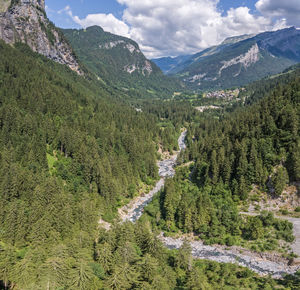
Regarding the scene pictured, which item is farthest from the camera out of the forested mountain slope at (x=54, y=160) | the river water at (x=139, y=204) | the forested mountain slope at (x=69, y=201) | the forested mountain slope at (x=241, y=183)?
the river water at (x=139, y=204)

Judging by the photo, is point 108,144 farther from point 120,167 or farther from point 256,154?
point 256,154

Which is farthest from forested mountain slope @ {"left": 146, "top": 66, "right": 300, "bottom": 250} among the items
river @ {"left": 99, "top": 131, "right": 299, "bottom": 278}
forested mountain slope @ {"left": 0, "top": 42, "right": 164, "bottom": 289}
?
forested mountain slope @ {"left": 0, "top": 42, "right": 164, "bottom": 289}

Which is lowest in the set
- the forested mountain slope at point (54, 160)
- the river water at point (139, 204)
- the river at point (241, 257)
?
the river at point (241, 257)

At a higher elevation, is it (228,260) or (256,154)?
(256,154)

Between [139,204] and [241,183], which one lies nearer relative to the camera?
[241,183]

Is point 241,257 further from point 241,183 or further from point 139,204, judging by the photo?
point 139,204

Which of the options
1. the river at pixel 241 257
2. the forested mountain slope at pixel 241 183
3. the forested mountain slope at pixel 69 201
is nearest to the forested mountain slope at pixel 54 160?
the forested mountain slope at pixel 69 201

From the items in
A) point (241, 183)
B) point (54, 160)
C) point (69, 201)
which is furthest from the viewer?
point (54, 160)

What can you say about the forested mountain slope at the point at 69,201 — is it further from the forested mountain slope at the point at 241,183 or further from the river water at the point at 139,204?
the forested mountain slope at the point at 241,183

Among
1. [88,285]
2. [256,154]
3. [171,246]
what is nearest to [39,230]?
[88,285]

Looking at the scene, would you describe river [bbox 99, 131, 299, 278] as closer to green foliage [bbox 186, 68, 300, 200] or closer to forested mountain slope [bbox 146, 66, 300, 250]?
forested mountain slope [bbox 146, 66, 300, 250]

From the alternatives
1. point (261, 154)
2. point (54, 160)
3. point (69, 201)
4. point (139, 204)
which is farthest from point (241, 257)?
point (54, 160)
